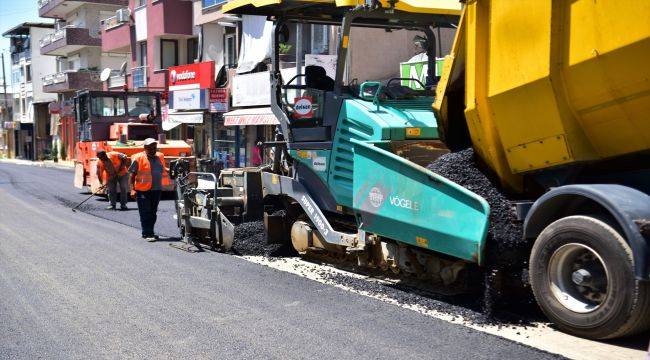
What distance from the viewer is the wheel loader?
4.52 metres

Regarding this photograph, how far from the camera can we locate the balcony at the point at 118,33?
35719mm

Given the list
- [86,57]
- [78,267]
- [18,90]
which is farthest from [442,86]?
[18,90]

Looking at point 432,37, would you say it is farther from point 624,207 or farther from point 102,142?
point 102,142

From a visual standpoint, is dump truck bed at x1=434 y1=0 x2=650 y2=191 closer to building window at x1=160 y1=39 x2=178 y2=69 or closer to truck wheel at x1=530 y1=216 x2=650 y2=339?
truck wheel at x1=530 y1=216 x2=650 y2=339

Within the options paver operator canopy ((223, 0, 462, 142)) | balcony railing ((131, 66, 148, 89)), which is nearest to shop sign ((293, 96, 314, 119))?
paver operator canopy ((223, 0, 462, 142))

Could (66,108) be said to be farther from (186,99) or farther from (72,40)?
(186,99)

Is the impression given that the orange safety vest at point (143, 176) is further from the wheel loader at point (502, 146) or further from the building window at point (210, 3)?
the building window at point (210, 3)

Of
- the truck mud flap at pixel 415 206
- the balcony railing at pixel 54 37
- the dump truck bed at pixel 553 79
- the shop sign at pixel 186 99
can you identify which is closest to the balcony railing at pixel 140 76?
the shop sign at pixel 186 99

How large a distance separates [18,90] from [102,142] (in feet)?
173

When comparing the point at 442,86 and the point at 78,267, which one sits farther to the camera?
the point at 78,267

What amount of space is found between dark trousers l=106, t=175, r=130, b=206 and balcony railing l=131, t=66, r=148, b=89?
1900 centimetres

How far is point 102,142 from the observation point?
58.8ft

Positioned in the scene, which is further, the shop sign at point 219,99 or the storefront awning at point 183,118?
the storefront awning at point 183,118

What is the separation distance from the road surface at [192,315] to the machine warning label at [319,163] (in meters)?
1.19
